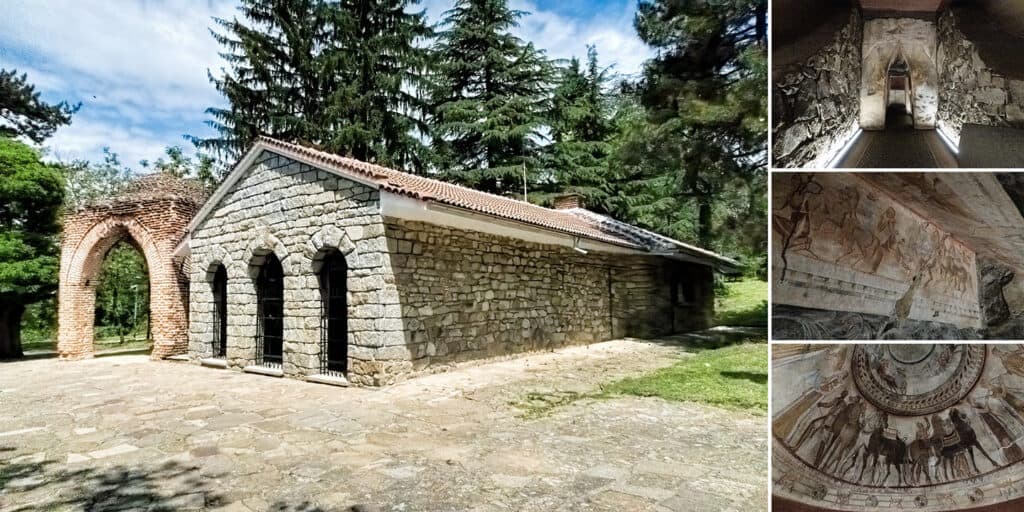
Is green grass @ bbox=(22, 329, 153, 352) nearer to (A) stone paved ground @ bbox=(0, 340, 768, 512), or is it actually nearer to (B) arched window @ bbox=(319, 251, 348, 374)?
(A) stone paved ground @ bbox=(0, 340, 768, 512)

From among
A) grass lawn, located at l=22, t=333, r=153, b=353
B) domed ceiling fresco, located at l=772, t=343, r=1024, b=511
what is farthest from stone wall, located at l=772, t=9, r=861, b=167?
grass lawn, located at l=22, t=333, r=153, b=353

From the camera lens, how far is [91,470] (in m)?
3.79

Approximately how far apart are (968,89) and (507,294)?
748cm

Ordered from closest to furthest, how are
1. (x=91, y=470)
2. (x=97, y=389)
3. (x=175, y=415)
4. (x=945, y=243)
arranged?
(x=945, y=243) → (x=91, y=470) → (x=175, y=415) → (x=97, y=389)

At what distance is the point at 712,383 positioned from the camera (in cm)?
652

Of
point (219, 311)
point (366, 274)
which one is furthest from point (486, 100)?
point (366, 274)

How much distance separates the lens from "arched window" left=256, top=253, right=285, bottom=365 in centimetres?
869

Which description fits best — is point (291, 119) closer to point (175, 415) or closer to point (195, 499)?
point (175, 415)

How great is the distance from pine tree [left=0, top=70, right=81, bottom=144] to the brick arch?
3.87 m

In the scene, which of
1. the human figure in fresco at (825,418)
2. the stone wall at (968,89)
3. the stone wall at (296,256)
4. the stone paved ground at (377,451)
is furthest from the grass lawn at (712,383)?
the stone wall at (968,89)

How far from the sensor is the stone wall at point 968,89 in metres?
1.59

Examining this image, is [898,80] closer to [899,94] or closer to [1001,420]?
[899,94]

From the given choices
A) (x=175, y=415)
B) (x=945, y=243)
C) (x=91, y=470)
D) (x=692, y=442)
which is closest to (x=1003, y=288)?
(x=945, y=243)

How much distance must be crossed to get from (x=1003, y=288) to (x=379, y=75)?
18.6 meters
